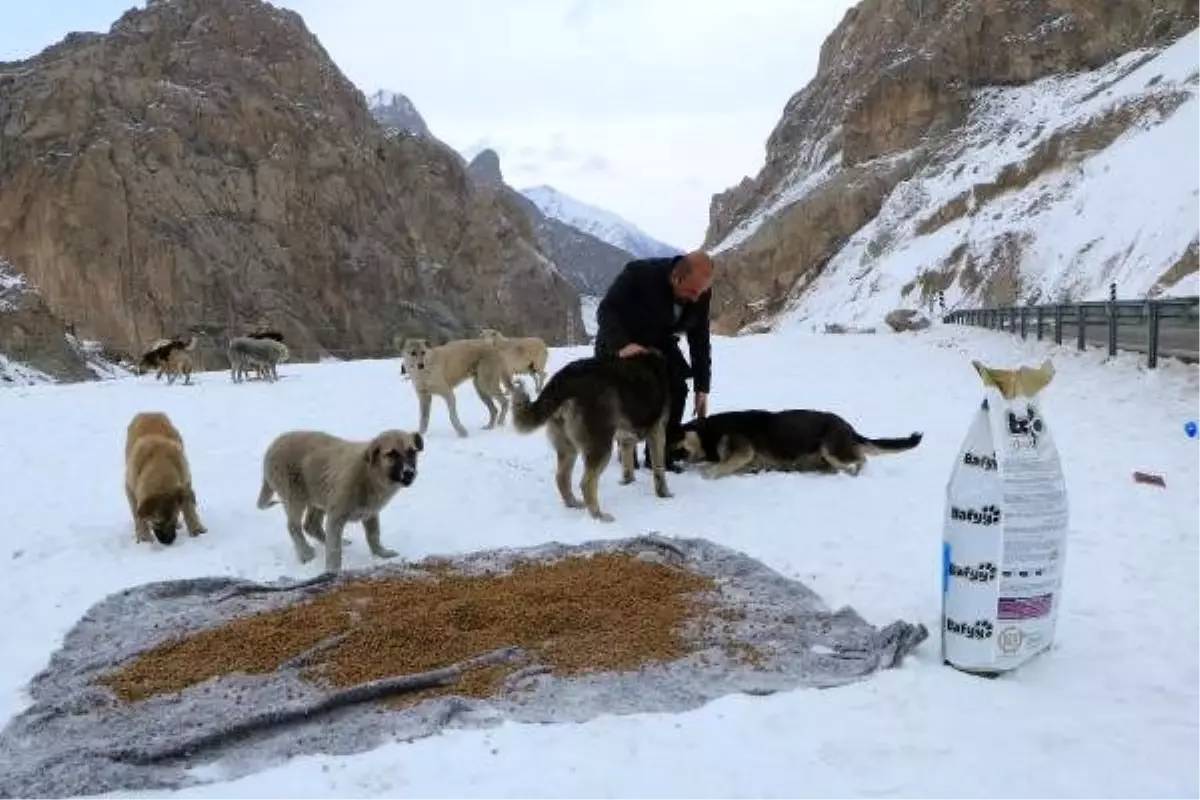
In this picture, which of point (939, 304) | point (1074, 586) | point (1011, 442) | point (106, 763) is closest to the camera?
point (106, 763)

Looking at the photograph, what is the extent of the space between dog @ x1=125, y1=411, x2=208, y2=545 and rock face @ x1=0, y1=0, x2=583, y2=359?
6905 cm

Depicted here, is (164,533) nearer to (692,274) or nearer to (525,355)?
(692,274)

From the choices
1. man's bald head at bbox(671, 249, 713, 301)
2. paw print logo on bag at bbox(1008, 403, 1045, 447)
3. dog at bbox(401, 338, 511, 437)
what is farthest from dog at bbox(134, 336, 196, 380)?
paw print logo on bag at bbox(1008, 403, 1045, 447)

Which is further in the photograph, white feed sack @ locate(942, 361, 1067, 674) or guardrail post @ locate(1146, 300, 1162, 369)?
guardrail post @ locate(1146, 300, 1162, 369)

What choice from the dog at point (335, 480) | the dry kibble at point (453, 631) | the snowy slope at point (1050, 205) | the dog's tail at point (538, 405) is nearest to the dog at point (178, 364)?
the dog at point (335, 480)

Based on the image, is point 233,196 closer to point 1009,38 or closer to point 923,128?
point 923,128

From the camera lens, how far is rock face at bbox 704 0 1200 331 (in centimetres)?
5722

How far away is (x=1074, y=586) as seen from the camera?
557cm

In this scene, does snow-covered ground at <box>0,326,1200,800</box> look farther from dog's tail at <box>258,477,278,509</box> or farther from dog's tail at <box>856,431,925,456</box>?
dog's tail at <box>856,431,925,456</box>

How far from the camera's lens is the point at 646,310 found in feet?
31.0

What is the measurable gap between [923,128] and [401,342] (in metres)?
83.6

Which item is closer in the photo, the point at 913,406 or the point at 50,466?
the point at 50,466

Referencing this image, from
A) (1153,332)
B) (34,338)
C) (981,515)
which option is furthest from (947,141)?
(981,515)

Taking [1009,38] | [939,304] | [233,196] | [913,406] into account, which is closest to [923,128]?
[1009,38]
